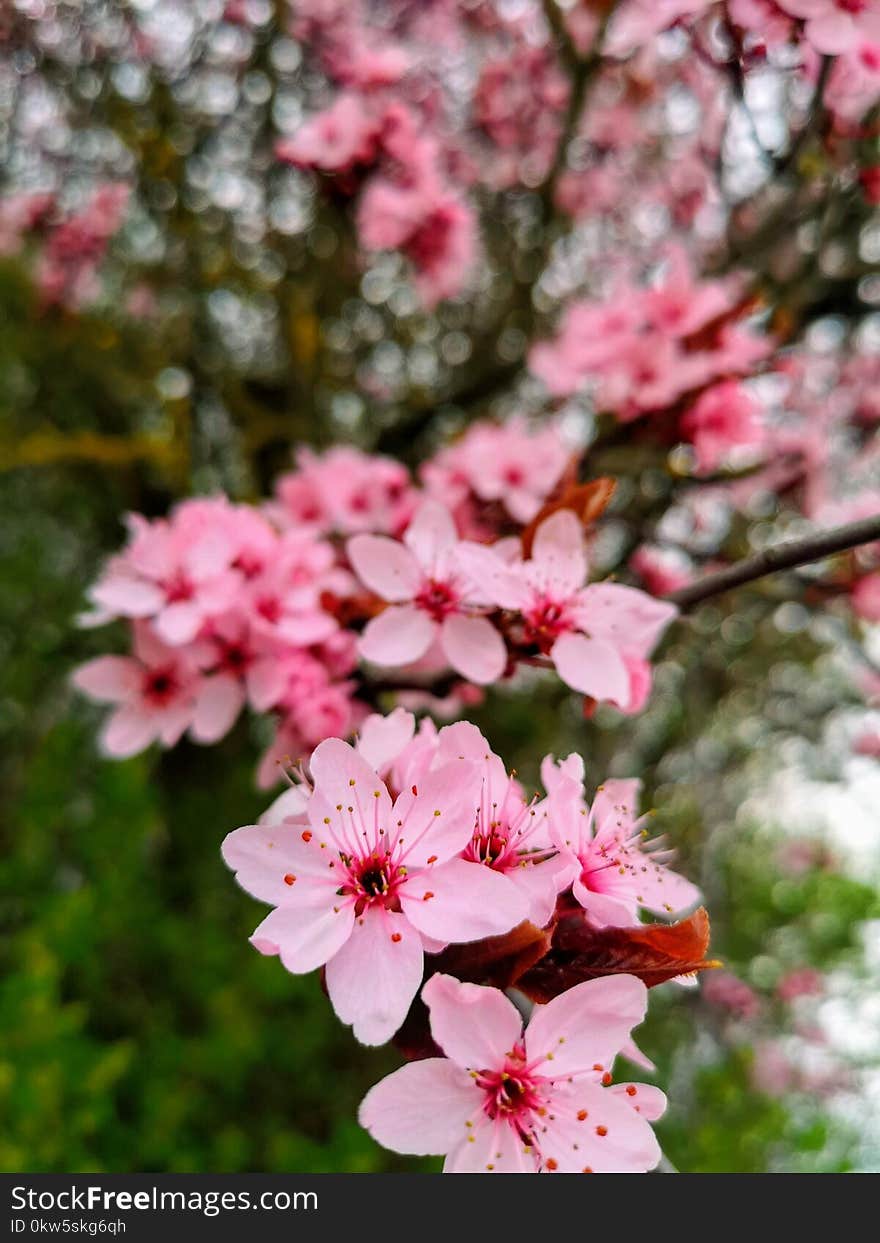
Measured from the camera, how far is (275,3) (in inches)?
117

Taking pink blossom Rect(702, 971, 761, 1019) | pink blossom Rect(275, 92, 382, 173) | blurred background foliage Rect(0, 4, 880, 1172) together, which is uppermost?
pink blossom Rect(275, 92, 382, 173)

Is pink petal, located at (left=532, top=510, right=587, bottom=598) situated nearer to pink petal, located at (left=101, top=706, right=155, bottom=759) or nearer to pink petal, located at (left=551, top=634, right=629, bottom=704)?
pink petal, located at (left=551, top=634, right=629, bottom=704)

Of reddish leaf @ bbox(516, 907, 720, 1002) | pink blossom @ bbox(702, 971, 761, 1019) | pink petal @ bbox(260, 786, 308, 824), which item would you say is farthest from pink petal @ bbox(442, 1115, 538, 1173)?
pink blossom @ bbox(702, 971, 761, 1019)

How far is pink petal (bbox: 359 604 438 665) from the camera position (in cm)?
114

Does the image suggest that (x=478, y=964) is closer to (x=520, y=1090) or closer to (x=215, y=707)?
(x=520, y=1090)

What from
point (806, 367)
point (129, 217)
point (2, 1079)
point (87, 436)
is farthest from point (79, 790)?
point (806, 367)

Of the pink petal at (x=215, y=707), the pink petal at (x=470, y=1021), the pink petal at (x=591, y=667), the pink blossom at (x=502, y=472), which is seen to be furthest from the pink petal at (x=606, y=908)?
the pink blossom at (x=502, y=472)

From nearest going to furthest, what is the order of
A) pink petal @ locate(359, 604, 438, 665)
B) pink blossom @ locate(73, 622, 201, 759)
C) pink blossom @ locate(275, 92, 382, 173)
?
1. pink petal @ locate(359, 604, 438, 665)
2. pink blossom @ locate(73, 622, 201, 759)
3. pink blossom @ locate(275, 92, 382, 173)

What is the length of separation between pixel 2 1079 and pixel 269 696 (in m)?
1.32

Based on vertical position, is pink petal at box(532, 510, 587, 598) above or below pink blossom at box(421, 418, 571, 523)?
above

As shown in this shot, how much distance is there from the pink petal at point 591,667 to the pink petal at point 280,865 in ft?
1.30

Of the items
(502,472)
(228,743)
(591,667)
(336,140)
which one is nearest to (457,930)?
(591,667)

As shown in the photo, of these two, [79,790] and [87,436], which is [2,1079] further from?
[79,790]

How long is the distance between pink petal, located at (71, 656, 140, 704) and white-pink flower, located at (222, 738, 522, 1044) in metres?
0.70
